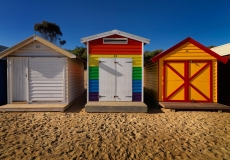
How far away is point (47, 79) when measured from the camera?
700 centimetres

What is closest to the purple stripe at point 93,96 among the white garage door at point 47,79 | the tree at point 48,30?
the white garage door at point 47,79

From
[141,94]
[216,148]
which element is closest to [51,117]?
[141,94]

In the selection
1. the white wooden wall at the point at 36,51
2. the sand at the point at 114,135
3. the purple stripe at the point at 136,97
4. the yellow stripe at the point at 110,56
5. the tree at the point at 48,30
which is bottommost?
the sand at the point at 114,135

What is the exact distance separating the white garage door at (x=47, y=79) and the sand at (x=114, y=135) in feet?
3.39

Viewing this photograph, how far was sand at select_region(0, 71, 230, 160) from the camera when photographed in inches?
126

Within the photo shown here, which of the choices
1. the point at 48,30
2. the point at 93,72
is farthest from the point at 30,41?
the point at 48,30

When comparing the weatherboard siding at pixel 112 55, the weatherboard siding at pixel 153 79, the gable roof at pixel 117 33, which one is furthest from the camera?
the weatherboard siding at pixel 153 79

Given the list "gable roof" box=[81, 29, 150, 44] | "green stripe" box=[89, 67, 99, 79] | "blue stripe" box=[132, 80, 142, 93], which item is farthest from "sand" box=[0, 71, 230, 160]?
"gable roof" box=[81, 29, 150, 44]

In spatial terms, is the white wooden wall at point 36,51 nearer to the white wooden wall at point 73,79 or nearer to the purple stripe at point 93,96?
the white wooden wall at point 73,79

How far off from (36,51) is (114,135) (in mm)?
5529

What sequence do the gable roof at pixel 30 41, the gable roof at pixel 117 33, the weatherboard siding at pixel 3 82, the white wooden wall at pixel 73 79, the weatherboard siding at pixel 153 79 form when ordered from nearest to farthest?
the gable roof at pixel 30 41 → the gable roof at pixel 117 33 → the weatherboard siding at pixel 3 82 → the white wooden wall at pixel 73 79 → the weatherboard siding at pixel 153 79

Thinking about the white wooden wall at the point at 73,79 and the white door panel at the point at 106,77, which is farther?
the white wooden wall at the point at 73,79

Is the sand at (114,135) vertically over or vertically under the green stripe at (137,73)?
under

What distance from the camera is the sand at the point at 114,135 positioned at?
320cm
